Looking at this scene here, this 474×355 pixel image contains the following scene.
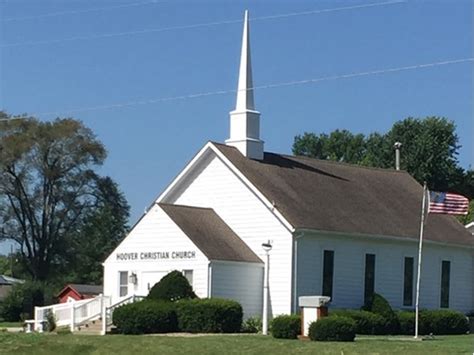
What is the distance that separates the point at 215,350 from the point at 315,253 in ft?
44.9

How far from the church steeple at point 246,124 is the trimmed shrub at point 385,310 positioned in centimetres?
782

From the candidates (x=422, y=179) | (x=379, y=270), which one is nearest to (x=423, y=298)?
(x=379, y=270)

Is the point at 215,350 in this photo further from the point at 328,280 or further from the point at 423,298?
the point at 423,298

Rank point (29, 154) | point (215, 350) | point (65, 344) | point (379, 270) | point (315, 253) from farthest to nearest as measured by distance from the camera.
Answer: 1. point (29, 154)
2. point (379, 270)
3. point (315, 253)
4. point (65, 344)
5. point (215, 350)

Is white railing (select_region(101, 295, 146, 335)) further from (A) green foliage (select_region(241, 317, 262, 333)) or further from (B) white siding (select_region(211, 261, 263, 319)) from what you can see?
(A) green foliage (select_region(241, 317, 262, 333))

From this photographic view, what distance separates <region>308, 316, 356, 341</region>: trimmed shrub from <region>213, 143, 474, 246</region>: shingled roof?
9.21 m

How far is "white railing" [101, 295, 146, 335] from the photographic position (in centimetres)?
4353

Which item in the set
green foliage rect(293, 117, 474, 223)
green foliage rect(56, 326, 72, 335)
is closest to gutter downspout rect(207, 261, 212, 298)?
green foliage rect(56, 326, 72, 335)

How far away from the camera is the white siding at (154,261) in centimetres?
4503

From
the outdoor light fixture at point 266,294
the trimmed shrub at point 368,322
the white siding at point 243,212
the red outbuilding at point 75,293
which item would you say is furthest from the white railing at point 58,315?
the red outbuilding at point 75,293

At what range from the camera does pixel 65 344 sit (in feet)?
123

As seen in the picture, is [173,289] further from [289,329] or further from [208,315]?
[289,329]

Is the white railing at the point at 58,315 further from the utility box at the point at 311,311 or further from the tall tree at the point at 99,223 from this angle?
the tall tree at the point at 99,223

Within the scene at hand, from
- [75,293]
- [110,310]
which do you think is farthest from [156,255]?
[75,293]
